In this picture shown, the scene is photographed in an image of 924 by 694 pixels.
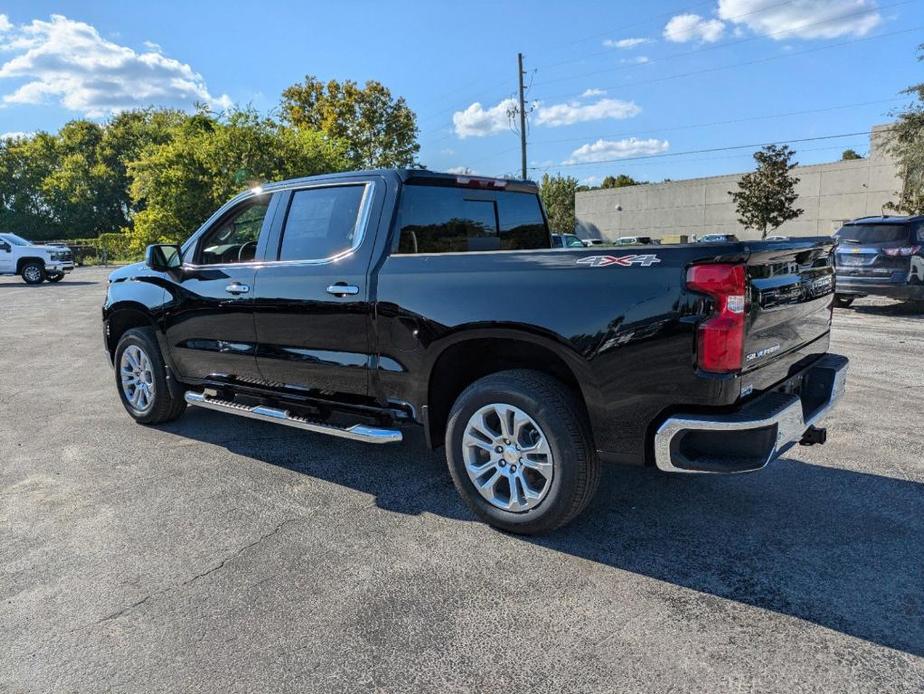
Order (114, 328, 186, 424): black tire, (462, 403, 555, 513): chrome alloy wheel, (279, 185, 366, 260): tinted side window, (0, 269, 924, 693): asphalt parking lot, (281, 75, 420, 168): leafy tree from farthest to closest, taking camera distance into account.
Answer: (281, 75, 420, 168): leafy tree → (114, 328, 186, 424): black tire → (279, 185, 366, 260): tinted side window → (462, 403, 555, 513): chrome alloy wheel → (0, 269, 924, 693): asphalt parking lot

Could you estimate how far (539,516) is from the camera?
10.8 feet

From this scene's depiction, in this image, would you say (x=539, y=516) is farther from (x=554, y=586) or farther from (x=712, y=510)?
(x=712, y=510)

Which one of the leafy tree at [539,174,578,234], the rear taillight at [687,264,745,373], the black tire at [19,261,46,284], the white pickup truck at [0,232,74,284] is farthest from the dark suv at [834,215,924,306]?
the leafy tree at [539,174,578,234]

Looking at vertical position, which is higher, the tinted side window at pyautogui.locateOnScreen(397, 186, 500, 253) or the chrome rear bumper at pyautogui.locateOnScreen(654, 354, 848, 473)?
the tinted side window at pyautogui.locateOnScreen(397, 186, 500, 253)

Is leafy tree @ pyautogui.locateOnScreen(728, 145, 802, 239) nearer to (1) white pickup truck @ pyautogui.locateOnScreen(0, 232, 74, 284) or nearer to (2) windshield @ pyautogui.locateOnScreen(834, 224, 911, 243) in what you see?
(2) windshield @ pyautogui.locateOnScreen(834, 224, 911, 243)

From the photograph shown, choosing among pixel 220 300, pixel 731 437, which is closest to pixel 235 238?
pixel 220 300

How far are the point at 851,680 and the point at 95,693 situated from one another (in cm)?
269

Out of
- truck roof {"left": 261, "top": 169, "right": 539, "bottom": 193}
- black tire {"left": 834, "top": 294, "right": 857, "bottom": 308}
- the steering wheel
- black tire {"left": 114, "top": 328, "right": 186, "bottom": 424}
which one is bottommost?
black tire {"left": 834, "top": 294, "right": 857, "bottom": 308}

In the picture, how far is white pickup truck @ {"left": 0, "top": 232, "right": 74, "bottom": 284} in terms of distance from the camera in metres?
24.9

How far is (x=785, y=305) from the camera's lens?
10.4 feet

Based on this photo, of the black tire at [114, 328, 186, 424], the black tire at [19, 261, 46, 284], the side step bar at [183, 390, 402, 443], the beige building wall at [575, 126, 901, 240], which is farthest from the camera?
the beige building wall at [575, 126, 901, 240]

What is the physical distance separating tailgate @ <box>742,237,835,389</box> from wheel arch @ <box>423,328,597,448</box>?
77cm

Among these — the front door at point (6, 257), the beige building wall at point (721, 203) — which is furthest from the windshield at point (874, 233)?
the front door at point (6, 257)

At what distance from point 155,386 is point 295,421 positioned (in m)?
1.91
